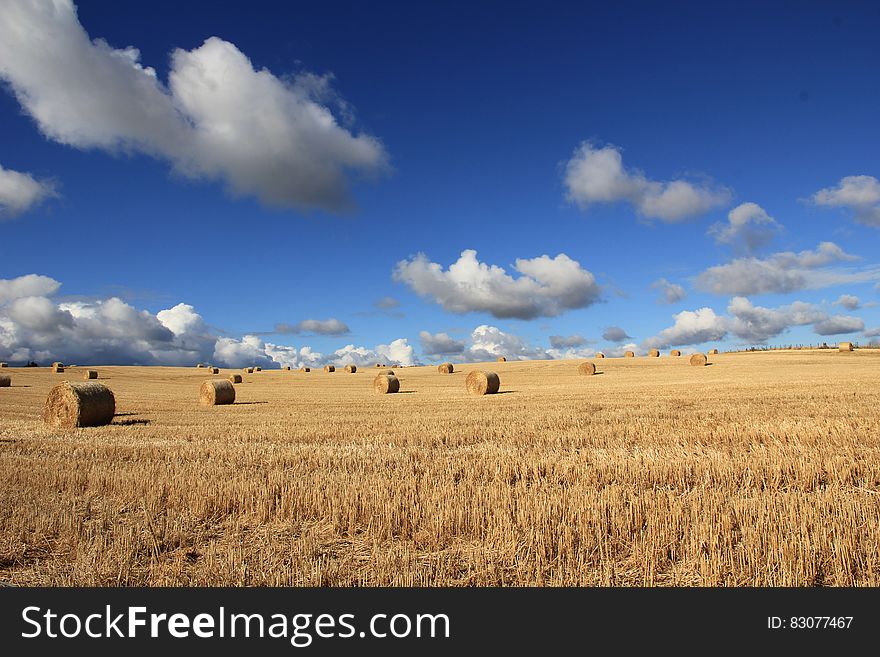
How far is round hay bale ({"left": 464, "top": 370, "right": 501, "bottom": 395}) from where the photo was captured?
1057 inches

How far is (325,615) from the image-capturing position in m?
3.68

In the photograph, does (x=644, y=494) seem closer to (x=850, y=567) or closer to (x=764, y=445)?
(x=850, y=567)

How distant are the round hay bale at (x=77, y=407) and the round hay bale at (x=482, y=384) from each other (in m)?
15.6

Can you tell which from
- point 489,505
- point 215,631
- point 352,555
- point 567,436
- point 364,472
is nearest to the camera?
point 215,631

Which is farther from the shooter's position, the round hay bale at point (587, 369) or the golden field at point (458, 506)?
the round hay bale at point (587, 369)

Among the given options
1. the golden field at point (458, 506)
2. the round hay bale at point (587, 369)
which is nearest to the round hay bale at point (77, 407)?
the golden field at point (458, 506)

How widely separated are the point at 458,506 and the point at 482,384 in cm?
2091

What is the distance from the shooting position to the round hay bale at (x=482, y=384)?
26.9m

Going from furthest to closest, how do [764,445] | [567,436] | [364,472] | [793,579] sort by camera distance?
[567,436], [764,445], [364,472], [793,579]

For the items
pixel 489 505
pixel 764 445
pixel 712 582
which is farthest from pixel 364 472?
pixel 764 445

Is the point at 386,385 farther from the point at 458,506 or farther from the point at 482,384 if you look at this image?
the point at 458,506

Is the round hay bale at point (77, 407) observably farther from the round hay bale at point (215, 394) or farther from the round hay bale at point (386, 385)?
the round hay bale at point (386, 385)

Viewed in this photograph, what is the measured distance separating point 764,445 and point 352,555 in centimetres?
763

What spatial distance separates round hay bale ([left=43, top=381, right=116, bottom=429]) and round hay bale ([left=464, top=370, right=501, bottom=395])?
1563 centimetres
